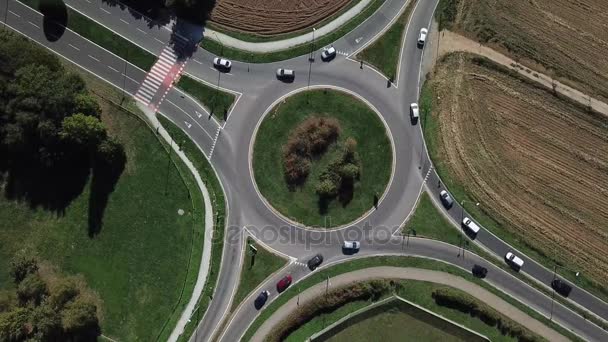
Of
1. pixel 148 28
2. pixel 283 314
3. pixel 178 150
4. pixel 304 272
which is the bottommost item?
pixel 283 314

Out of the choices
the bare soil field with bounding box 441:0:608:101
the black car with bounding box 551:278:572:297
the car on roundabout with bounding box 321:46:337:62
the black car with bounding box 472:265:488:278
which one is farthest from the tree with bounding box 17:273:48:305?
the black car with bounding box 551:278:572:297

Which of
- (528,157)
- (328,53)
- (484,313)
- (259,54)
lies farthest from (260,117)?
(484,313)

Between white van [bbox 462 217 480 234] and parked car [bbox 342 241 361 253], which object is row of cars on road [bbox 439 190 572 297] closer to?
white van [bbox 462 217 480 234]

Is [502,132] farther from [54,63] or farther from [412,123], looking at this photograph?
[54,63]

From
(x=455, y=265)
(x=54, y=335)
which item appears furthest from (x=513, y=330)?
(x=54, y=335)

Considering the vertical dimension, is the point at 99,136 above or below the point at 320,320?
above

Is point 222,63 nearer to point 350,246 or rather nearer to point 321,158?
point 321,158

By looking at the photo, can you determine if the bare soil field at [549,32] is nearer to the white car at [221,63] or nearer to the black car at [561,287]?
the black car at [561,287]
